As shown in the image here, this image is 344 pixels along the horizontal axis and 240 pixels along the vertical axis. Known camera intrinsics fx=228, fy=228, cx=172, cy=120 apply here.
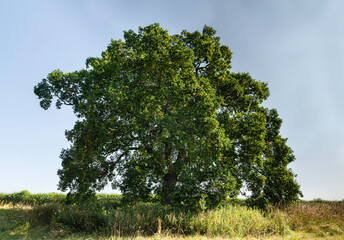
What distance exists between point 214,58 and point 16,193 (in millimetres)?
27236

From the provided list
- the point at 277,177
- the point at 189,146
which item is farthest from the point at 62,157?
the point at 277,177

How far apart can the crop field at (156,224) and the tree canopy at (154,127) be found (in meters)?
1.10

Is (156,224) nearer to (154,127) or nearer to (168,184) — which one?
(168,184)

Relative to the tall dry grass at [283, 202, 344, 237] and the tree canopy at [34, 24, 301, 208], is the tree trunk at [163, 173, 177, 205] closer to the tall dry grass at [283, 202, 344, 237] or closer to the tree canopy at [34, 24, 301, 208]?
the tree canopy at [34, 24, 301, 208]

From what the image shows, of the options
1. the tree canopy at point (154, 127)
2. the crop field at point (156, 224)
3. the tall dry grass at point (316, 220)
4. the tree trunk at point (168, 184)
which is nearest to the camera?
the crop field at point (156, 224)

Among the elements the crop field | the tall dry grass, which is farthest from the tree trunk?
the tall dry grass

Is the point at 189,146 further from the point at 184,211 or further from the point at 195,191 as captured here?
the point at 184,211

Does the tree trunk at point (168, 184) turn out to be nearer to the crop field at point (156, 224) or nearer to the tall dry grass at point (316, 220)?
the crop field at point (156, 224)

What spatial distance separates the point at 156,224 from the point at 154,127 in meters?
5.39

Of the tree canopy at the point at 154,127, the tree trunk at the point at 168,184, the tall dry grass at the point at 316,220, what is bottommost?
the tall dry grass at the point at 316,220

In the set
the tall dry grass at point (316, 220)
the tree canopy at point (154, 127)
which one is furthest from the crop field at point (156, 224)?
the tree canopy at point (154, 127)

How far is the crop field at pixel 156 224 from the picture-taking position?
11633 millimetres

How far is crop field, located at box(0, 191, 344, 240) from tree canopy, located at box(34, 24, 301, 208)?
1.10 metres

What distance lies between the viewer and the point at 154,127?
13.8 meters
